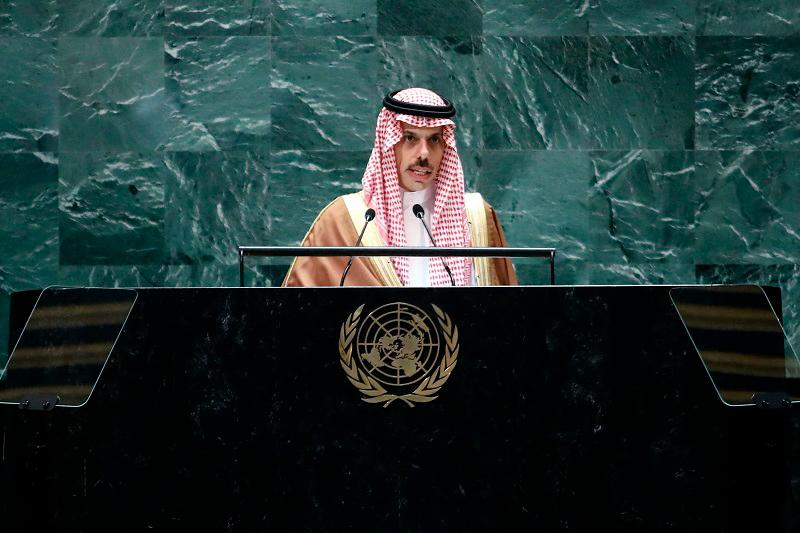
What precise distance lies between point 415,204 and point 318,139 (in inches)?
61.3

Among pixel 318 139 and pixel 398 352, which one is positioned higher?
pixel 318 139

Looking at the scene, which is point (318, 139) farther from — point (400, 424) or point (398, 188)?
point (400, 424)

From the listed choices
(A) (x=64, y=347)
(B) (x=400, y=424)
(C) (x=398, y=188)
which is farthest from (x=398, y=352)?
(C) (x=398, y=188)

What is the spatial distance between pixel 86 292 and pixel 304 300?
47 centimetres

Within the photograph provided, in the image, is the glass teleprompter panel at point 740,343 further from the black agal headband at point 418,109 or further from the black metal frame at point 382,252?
the black agal headband at point 418,109

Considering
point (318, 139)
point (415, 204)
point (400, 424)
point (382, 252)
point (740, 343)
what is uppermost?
point (318, 139)

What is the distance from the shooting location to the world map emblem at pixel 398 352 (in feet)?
6.67

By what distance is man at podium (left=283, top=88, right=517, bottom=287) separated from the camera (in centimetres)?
324

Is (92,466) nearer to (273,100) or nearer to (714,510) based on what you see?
(714,510)

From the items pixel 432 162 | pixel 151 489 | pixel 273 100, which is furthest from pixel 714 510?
pixel 273 100

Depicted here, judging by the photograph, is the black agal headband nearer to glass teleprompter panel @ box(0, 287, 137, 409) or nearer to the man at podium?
the man at podium

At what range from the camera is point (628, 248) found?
4.66 metres

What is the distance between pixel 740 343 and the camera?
6.81ft

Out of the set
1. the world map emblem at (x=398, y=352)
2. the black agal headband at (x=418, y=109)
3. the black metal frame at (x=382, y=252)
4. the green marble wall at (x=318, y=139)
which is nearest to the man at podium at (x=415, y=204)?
the black agal headband at (x=418, y=109)
